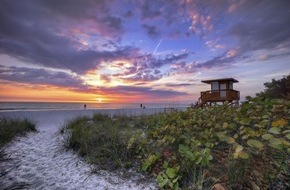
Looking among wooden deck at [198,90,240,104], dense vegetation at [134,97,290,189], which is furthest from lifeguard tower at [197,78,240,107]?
dense vegetation at [134,97,290,189]

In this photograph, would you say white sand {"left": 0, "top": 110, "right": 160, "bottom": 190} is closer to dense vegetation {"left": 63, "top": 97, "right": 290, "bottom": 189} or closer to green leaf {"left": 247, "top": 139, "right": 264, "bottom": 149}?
dense vegetation {"left": 63, "top": 97, "right": 290, "bottom": 189}

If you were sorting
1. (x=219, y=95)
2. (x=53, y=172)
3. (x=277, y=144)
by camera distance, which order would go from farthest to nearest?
(x=219, y=95), (x=53, y=172), (x=277, y=144)

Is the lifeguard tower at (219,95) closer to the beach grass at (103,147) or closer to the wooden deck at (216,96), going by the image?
the wooden deck at (216,96)

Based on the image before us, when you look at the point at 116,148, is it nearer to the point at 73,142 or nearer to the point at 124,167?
the point at 124,167

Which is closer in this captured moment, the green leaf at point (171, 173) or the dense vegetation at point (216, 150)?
the dense vegetation at point (216, 150)

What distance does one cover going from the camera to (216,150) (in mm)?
3693

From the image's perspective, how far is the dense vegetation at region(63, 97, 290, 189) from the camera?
2555mm

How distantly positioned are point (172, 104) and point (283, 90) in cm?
931

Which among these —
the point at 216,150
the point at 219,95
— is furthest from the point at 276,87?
the point at 216,150

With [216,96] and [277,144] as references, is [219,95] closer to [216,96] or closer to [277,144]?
[216,96]

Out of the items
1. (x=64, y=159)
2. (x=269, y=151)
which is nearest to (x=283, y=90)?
(x=269, y=151)

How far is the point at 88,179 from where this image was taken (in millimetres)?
3729

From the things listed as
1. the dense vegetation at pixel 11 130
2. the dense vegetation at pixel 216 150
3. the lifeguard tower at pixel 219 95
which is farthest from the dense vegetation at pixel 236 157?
the lifeguard tower at pixel 219 95

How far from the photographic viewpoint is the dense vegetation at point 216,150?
8.38ft
